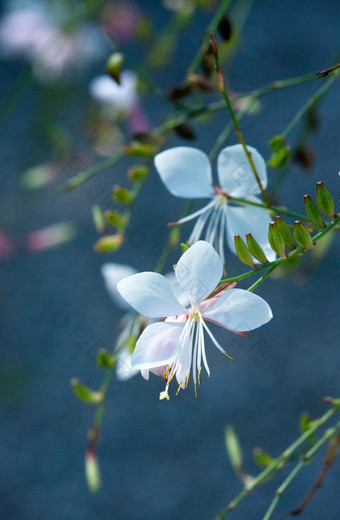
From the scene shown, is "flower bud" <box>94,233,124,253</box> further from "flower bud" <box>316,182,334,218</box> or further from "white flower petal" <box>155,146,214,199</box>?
"flower bud" <box>316,182,334,218</box>

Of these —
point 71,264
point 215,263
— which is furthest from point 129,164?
point 215,263

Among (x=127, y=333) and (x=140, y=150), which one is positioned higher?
(x=140, y=150)

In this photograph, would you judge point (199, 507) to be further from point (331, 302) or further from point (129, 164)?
point (129, 164)

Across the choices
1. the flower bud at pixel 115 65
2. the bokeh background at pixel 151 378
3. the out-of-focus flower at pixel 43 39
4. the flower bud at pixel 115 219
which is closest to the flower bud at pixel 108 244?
the flower bud at pixel 115 219

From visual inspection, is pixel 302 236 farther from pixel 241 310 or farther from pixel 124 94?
pixel 124 94

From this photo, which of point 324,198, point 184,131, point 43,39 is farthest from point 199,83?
point 43,39

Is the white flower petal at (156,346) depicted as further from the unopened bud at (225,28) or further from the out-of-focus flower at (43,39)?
the out-of-focus flower at (43,39)
